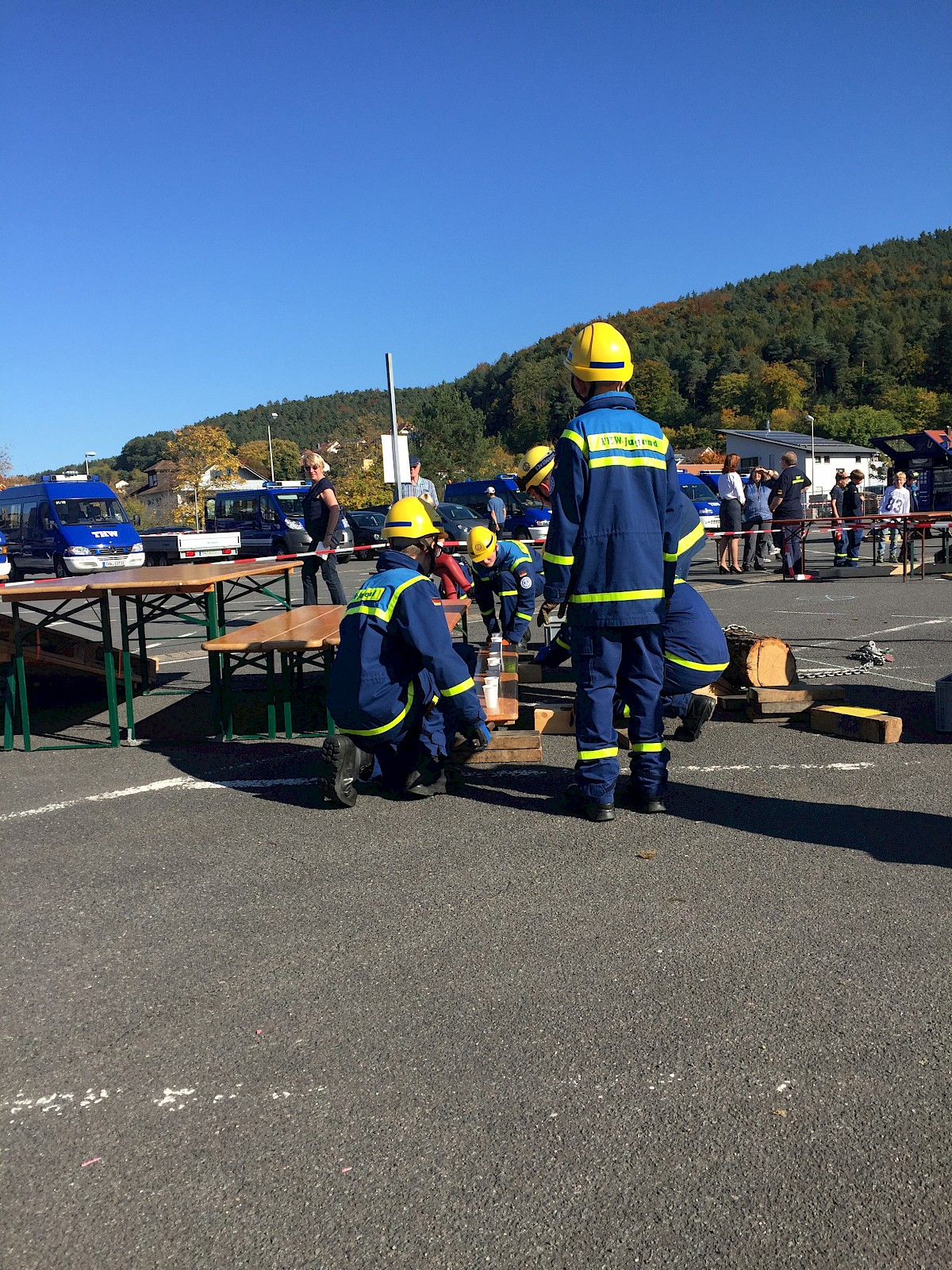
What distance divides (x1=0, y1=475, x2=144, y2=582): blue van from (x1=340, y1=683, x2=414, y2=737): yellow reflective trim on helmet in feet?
74.5

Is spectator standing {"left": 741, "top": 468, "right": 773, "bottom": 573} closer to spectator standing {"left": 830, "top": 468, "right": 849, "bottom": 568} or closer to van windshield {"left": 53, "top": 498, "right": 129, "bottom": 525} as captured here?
spectator standing {"left": 830, "top": 468, "right": 849, "bottom": 568}

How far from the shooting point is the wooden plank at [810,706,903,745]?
6086mm

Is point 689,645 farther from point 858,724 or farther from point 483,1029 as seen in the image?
point 483,1029

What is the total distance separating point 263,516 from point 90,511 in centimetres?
474

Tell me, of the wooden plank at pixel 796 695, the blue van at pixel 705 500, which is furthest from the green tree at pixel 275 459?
the wooden plank at pixel 796 695

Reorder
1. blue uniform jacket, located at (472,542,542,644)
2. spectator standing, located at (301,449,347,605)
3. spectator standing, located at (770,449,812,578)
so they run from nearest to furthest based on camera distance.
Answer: blue uniform jacket, located at (472,542,542,644) → spectator standing, located at (301,449,347,605) → spectator standing, located at (770,449,812,578)

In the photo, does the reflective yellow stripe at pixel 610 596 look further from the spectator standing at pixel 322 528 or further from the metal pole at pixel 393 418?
the metal pole at pixel 393 418

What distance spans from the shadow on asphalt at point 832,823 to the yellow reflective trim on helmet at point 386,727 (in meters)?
1.38

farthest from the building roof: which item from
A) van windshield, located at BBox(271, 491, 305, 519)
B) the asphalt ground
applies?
the asphalt ground

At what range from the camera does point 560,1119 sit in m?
2.51

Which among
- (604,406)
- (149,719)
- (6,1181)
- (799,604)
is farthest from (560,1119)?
(799,604)

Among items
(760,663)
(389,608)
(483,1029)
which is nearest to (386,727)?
(389,608)

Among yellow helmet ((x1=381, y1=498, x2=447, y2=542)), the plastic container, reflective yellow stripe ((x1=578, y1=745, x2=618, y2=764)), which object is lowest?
the plastic container

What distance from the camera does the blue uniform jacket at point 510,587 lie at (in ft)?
27.4
